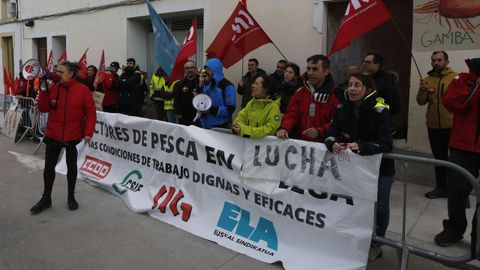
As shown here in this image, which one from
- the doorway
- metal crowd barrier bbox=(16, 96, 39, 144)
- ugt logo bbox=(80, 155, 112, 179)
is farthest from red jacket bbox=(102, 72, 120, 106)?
the doorway

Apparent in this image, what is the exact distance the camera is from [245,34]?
611 cm

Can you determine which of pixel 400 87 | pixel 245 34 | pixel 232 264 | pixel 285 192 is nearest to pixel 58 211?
pixel 232 264

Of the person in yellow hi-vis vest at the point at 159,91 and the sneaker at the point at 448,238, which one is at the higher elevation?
the person in yellow hi-vis vest at the point at 159,91

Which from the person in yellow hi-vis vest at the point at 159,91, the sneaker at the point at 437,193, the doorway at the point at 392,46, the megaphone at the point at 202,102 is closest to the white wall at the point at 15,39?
the person in yellow hi-vis vest at the point at 159,91

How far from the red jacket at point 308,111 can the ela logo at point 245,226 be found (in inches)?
35.7

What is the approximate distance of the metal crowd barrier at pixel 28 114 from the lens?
368 inches

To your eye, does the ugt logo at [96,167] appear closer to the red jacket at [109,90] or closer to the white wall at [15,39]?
the red jacket at [109,90]

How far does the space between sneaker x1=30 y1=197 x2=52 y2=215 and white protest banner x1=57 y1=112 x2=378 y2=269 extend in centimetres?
84

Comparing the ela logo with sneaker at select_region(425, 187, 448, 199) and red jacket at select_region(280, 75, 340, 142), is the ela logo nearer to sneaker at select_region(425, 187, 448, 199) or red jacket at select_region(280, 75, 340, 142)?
red jacket at select_region(280, 75, 340, 142)

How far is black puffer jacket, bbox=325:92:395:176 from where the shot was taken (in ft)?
10.9

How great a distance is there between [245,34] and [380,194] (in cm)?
332

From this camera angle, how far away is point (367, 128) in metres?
3.47

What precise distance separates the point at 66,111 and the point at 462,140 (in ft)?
13.5

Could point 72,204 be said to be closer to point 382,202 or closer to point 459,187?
point 382,202
